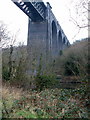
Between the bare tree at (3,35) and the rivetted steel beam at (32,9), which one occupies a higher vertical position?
the rivetted steel beam at (32,9)

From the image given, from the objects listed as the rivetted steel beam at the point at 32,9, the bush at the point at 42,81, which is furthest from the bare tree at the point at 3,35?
the rivetted steel beam at the point at 32,9

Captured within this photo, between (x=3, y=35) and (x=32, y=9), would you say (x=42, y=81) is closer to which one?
(x=3, y=35)

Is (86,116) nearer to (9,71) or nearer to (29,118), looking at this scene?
(29,118)

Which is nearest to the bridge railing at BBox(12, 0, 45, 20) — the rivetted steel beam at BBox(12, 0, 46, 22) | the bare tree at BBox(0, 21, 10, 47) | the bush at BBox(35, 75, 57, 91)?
the rivetted steel beam at BBox(12, 0, 46, 22)

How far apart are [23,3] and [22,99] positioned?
12.1 metres

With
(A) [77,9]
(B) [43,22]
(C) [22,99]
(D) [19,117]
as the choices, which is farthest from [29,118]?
(B) [43,22]

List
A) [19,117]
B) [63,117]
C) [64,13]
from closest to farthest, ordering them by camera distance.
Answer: [19,117] < [63,117] < [64,13]

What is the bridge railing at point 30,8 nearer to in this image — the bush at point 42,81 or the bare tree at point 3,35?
the bare tree at point 3,35

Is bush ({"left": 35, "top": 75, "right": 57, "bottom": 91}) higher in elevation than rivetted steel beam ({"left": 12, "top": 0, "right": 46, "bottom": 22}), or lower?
lower

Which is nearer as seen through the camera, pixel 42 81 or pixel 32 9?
pixel 42 81

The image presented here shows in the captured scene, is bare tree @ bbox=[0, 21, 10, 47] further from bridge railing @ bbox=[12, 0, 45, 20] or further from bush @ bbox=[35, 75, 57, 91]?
bridge railing @ bbox=[12, 0, 45, 20]

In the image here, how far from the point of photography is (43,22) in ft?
63.8

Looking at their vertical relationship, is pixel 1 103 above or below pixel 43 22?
below

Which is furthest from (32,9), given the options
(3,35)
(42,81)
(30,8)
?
(42,81)
